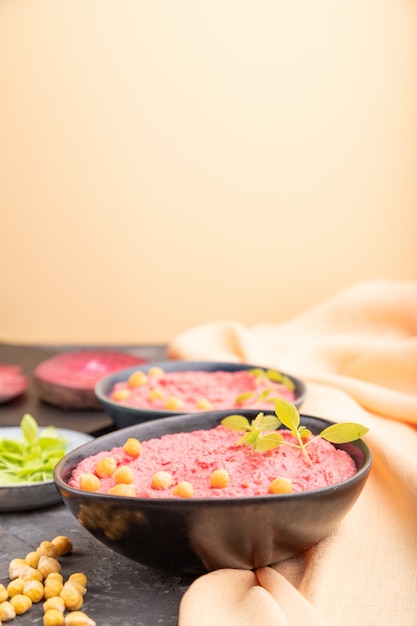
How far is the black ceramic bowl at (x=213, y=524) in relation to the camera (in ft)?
3.40

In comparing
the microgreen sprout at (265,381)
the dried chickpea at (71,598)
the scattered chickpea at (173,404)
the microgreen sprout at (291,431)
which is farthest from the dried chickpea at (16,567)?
the microgreen sprout at (265,381)

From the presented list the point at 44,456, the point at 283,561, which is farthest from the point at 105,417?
the point at 283,561

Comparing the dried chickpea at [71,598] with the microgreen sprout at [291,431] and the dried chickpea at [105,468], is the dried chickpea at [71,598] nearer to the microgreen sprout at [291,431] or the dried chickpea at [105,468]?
the dried chickpea at [105,468]

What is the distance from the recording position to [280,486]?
1.08m

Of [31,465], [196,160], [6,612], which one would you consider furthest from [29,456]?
[196,160]

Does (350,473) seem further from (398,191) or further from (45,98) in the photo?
(45,98)

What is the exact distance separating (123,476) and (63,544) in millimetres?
191

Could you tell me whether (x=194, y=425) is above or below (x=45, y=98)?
below

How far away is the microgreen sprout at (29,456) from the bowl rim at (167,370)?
0.43ft

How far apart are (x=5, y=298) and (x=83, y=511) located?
6.15ft

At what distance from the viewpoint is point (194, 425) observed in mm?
1393

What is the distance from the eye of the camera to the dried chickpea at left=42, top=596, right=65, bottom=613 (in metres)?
1.07

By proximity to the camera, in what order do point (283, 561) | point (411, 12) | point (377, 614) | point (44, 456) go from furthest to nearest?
point (411, 12) → point (44, 456) → point (283, 561) → point (377, 614)

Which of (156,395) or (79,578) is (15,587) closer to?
(79,578)
